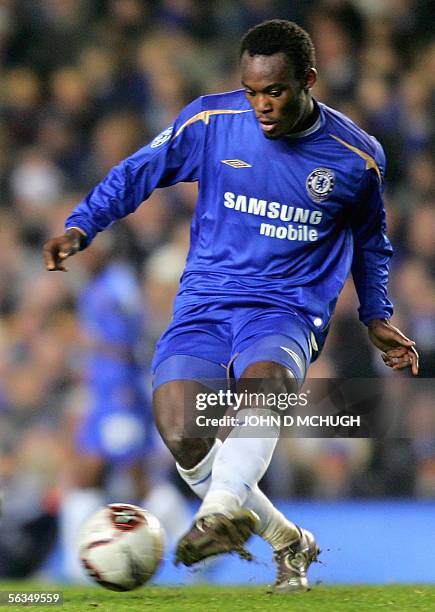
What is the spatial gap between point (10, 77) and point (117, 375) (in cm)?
316

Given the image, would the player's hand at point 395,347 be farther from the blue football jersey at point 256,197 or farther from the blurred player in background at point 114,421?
the blurred player in background at point 114,421

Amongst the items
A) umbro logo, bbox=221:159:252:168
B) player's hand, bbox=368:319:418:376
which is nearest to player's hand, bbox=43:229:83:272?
umbro logo, bbox=221:159:252:168

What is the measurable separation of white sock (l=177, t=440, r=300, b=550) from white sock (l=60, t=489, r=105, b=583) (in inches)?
108

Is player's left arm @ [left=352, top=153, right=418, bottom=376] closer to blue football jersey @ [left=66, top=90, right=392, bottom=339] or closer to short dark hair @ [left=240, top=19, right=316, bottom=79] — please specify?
blue football jersey @ [left=66, top=90, right=392, bottom=339]

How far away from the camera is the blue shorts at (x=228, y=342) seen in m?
4.23

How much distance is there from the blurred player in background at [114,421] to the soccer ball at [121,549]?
2890 mm

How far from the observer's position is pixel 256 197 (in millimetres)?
4465

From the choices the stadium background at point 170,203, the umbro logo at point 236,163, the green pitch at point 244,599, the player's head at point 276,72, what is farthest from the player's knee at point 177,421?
the stadium background at point 170,203

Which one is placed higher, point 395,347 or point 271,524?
point 395,347

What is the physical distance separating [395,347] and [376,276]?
0.31m

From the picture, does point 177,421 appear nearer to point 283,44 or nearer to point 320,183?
point 320,183

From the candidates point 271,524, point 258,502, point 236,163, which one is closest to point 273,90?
point 236,163

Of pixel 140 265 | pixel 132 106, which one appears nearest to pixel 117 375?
pixel 140 265

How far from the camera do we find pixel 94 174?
9.07 meters
